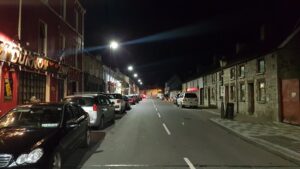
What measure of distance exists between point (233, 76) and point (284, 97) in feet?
40.3

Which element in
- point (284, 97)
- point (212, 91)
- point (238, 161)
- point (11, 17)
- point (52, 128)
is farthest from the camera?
point (212, 91)

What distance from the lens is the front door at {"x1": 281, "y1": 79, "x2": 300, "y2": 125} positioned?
20484 millimetres

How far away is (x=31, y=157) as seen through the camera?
23.9 ft

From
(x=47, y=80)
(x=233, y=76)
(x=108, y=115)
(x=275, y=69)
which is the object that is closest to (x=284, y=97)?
(x=275, y=69)

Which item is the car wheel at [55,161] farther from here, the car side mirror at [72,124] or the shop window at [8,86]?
the shop window at [8,86]

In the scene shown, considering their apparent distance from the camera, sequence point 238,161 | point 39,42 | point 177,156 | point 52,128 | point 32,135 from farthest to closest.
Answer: point 39,42, point 177,156, point 238,161, point 52,128, point 32,135

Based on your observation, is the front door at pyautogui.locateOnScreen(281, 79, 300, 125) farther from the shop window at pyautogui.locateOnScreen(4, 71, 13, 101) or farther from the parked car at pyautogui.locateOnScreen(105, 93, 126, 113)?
the shop window at pyautogui.locateOnScreen(4, 71, 13, 101)

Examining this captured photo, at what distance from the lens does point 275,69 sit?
23.1 m

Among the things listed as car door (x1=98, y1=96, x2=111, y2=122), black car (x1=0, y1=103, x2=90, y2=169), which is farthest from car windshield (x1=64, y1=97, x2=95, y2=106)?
black car (x1=0, y1=103, x2=90, y2=169)

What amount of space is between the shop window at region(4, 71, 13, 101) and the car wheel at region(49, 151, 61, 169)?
11.1 m

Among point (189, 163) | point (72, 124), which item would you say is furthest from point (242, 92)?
point (72, 124)

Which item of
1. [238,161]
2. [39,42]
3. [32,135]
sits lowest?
[238,161]

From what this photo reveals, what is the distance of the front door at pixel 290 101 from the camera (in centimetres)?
2048

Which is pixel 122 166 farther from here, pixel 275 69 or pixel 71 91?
pixel 71 91
